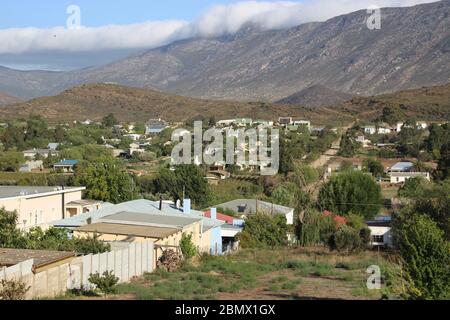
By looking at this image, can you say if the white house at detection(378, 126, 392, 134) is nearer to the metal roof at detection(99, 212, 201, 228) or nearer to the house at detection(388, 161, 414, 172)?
the house at detection(388, 161, 414, 172)

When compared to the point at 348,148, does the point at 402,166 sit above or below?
below

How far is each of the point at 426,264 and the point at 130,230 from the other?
40.4 ft

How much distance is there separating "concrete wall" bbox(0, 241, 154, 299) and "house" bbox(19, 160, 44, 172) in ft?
123

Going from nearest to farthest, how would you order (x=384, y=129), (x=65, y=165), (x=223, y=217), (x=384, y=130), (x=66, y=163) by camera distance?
(x=223, y=217) → (x=65, y=165) → (x=66, y=163) → (x=384, y=130) → (x=384, y=129)

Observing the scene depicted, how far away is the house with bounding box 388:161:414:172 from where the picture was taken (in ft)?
193

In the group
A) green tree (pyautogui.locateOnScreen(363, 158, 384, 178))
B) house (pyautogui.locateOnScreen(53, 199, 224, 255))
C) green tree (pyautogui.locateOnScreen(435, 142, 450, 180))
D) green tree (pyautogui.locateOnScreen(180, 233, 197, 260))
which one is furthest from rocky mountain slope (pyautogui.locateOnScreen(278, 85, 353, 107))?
green tree (pyautogui.locateOnScreen(180, 233, 197, 260))

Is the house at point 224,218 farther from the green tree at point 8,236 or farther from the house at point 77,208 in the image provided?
the green tree at point 8,236

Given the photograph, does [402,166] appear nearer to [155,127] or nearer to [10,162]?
[10,162]

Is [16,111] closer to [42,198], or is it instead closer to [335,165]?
[335,165]

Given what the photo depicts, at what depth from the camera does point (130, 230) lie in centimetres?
2370

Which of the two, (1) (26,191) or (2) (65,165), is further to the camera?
(2) (65,165)

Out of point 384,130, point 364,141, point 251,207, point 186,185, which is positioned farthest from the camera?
point 384,130

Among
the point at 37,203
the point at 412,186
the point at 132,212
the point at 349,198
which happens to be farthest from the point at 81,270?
the point at 412,186

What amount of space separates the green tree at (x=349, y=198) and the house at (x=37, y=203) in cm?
1337
